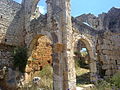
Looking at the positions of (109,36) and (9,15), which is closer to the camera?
(9,15)

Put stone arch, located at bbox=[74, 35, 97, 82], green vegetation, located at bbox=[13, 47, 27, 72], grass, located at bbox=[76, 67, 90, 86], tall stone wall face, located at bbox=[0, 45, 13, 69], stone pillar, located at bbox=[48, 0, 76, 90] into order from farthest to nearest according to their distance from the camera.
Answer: stone arch, located at bbox=[74, 35, 97, 82] < grass, located at bbox=[76, 67, 90, 86] < green vegetation, located at bbox=[13, 47, 27, 72] < tall stone wall face, located at bbox=[0, 45, 13, 69] < stone pillar, located at bbox=[48, 0, 76, 90]

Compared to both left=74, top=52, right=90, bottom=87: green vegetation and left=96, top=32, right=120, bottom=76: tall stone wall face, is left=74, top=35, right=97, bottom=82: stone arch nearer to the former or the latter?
left=74, top=52, right=90, bottom=87: green vegetation

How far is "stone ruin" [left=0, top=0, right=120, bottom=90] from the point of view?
10.6 m

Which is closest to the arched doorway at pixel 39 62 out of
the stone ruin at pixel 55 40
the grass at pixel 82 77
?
the stone ruin at pixel 55 40

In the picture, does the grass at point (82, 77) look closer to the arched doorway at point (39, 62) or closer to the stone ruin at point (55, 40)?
the stone ruin at point (55, 40)

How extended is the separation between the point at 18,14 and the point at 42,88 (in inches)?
229

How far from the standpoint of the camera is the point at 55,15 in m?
11.3

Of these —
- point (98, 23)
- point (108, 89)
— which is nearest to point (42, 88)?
point (108, 89)

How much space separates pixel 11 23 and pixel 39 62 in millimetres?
3241

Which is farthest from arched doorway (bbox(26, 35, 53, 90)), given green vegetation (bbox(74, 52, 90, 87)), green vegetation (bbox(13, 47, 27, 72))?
green vegetation (bbox(74, 52, 90, 87))

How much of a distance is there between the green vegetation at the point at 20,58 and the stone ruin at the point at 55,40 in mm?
360

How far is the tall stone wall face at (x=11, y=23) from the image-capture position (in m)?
12.2

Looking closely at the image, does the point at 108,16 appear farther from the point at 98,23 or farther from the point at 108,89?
the point at 108,89

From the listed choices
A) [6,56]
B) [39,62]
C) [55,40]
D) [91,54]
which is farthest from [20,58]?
[91,54]
